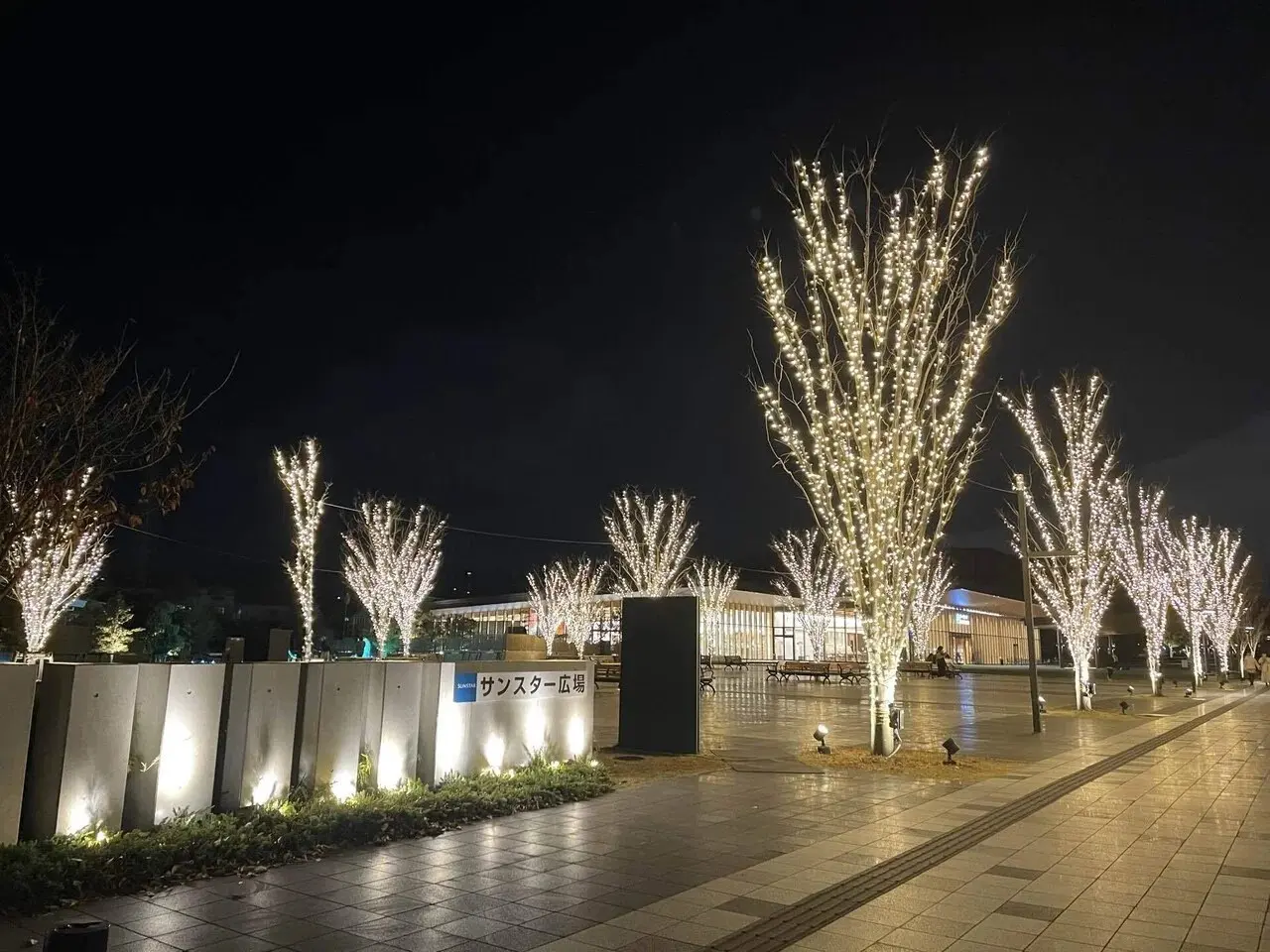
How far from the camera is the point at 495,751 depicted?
33.2ft

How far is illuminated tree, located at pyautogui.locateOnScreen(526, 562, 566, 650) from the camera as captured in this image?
156 ft

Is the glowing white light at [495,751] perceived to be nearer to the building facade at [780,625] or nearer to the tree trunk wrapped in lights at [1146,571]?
the tree trunk wrapped in lights at [1146,571]

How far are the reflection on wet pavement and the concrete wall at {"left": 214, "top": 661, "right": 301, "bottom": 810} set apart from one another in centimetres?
706

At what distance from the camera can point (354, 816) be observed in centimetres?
727

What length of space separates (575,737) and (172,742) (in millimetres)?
5525

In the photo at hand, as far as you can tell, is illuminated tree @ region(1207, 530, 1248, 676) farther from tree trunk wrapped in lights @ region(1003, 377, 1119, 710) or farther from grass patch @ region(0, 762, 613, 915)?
grass patch @ region(0, 762, 613, 915)

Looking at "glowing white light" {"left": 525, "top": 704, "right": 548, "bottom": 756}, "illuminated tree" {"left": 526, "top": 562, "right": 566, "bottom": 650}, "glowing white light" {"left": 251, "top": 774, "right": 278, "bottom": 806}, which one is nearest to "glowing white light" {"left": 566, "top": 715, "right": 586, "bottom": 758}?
"glowing white light" {"left": 525, "top": 704, "right": 548, "bottom": 756}

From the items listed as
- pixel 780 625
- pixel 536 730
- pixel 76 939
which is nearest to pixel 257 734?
pixel 536 730

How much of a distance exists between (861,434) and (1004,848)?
A: 6682 millimetres

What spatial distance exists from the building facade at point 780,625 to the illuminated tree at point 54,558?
28719mm

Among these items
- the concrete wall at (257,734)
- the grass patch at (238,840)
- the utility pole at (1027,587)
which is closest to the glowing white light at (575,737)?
the grass patch at (238,840)

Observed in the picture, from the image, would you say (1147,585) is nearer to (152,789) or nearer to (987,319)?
(987,319)

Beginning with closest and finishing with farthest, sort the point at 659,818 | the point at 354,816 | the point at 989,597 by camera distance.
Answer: the point at 354,816 → the point at 659,818 → the point at 989,597

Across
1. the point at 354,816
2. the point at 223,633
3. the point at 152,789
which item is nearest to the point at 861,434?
the point at 354,816
